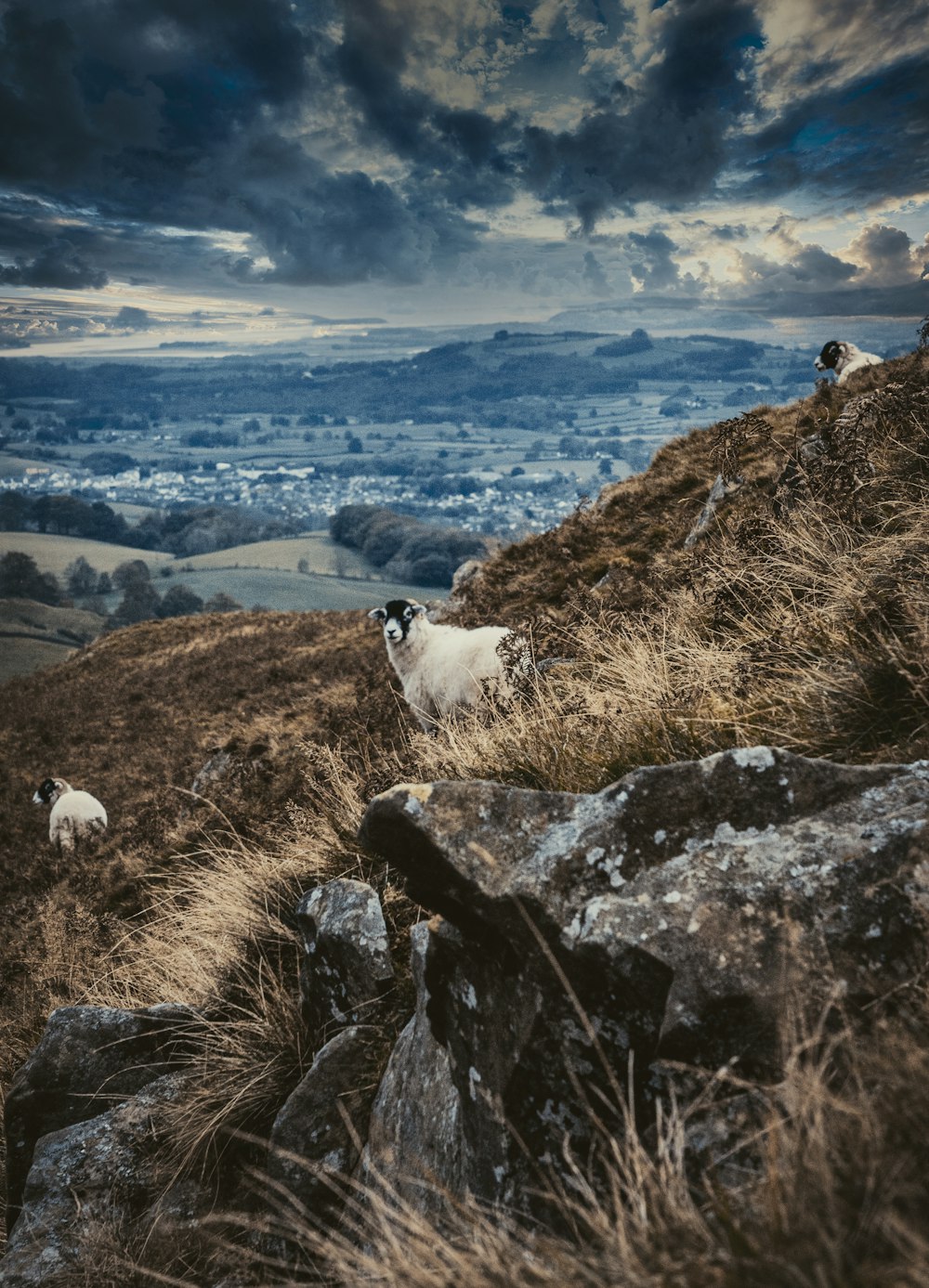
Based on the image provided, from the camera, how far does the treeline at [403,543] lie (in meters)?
116

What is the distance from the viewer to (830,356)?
18531mm

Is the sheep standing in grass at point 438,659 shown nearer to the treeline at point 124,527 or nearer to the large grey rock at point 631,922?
the large grey rock at point 631,922

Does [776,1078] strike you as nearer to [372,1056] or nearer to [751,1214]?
[751,1214]

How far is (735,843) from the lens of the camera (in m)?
2.71

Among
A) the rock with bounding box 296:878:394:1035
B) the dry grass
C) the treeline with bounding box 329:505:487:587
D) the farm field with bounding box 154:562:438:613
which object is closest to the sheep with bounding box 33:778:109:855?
the rock with bounding box 296:878:394:1035

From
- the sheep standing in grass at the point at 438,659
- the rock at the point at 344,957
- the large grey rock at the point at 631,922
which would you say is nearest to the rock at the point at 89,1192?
the rock at the point at 344,957

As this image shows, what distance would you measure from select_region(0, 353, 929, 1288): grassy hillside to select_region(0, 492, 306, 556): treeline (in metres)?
155

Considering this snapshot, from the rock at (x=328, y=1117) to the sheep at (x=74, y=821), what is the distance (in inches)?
489

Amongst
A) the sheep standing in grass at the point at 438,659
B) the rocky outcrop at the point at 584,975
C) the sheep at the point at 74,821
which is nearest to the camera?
the rocky outcrop at the point at 584,975

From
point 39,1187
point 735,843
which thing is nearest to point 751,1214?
point 735,843

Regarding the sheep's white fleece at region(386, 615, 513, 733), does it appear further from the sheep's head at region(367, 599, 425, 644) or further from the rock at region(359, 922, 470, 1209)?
the rock at region(359, 922, 470, 1209)

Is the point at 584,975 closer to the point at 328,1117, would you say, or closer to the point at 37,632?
the point at 328,1117

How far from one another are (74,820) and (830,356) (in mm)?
21629

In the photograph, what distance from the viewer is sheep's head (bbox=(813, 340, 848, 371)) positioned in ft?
60.3
